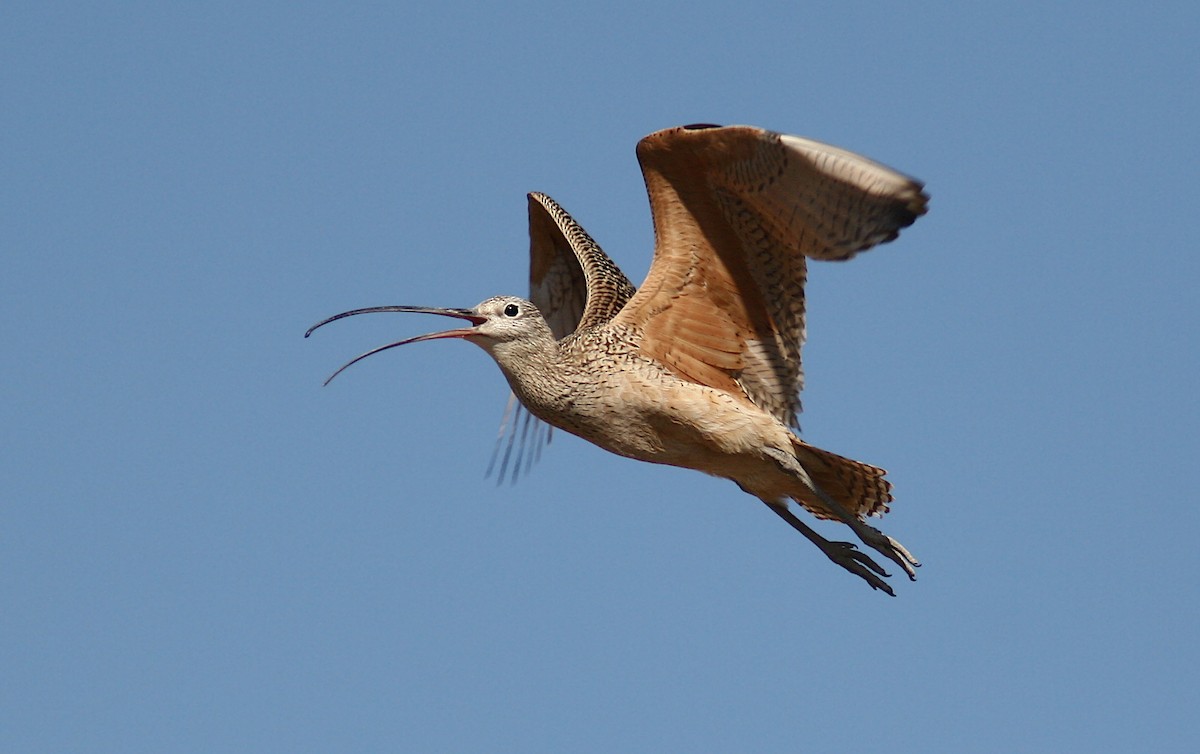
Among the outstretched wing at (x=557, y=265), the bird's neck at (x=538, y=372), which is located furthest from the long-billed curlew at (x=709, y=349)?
the outstretched wing at (x=557, y=265)

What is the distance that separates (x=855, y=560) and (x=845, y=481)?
2.83 ft

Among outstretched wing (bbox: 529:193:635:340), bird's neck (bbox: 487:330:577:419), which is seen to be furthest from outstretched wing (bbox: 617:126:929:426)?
outstretched wing (bbox: 529:193:635:340)

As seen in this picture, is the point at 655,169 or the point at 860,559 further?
the point at 860,559

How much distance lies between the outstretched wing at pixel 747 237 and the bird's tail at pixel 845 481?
0.58m

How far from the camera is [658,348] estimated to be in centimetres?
1361

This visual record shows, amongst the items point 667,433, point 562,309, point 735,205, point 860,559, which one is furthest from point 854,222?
point 562,309

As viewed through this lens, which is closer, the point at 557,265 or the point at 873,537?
the point at 873,537

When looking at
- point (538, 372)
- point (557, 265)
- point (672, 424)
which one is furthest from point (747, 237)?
point (557, 265)

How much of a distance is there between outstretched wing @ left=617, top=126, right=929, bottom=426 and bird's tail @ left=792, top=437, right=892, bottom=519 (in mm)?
584

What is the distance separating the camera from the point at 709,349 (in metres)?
13.8

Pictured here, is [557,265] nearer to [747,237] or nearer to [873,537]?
[747,237]

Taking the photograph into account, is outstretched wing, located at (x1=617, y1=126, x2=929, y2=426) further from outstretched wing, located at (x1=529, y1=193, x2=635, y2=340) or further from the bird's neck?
outstretched wing, located at (x1=529, y1=193, x2=635, y2=340)

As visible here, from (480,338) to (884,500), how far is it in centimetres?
319

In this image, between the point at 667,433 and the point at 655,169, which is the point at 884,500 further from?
the point at 655,169
